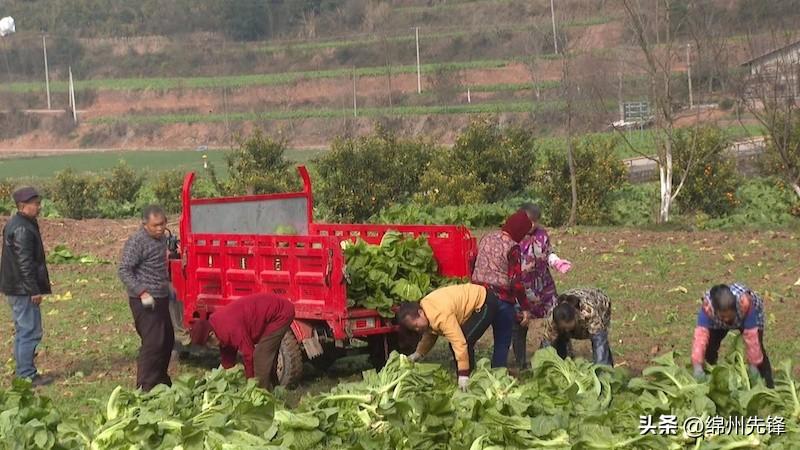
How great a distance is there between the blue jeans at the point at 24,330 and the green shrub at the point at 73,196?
1822cm

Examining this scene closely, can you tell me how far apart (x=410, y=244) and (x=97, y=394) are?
10.4ft

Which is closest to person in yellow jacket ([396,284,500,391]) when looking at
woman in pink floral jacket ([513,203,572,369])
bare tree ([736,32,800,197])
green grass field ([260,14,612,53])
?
woman in pink floral jacket ([513,203,572,369])

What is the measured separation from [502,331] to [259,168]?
16.9 metres

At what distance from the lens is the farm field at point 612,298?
11.9 metres

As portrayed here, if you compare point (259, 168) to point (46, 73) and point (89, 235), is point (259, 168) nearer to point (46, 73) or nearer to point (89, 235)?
point (89, 235)

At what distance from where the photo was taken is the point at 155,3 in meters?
97.7

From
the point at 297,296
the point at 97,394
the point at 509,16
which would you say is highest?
the point at 509,16

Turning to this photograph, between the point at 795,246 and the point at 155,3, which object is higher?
the point at 155,3

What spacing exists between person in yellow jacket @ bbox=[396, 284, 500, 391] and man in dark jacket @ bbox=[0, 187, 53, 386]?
3.97 metres

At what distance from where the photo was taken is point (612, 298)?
49.7ft

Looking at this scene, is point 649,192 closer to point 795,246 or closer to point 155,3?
point 795,246

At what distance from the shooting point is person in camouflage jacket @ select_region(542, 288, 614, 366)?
367 inches

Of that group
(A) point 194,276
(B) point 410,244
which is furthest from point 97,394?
(B) point 410,244

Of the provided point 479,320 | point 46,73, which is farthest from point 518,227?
point 46,73
